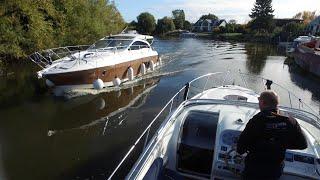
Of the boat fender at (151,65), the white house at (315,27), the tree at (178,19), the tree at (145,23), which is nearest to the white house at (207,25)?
the tree at (178,19)

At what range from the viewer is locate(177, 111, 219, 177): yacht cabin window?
5.74 m

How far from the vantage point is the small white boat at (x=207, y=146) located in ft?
15.4

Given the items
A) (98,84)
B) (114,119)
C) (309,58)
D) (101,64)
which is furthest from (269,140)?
(309,58)

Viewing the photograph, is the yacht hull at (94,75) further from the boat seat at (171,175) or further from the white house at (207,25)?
the white house at (207,25)

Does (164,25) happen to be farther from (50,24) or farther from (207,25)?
(50,24)

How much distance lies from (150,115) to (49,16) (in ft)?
50.2

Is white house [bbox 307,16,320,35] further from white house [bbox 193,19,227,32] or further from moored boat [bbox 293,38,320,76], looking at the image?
white house [bbox 193,19,227,32]

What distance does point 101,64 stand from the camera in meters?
14.9

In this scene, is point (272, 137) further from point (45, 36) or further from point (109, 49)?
point (45, 36)

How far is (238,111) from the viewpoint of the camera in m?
6.13

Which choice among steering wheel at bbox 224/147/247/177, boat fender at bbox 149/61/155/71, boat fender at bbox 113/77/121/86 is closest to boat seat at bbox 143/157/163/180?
steering wheel at bbox 224/147/247/177

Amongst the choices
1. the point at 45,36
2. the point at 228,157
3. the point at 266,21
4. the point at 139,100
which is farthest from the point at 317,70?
the point at 266,21

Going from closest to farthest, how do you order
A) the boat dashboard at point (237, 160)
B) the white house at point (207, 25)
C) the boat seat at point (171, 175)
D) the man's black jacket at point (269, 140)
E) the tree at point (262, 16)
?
the man's black jacket at point (269, 140), the boat dashboard at point (237, 160), the boat seat at point (171, 175), the tree at point (262, 16), the white house at point (207, 25)

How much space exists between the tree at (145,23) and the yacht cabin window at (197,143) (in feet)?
256
